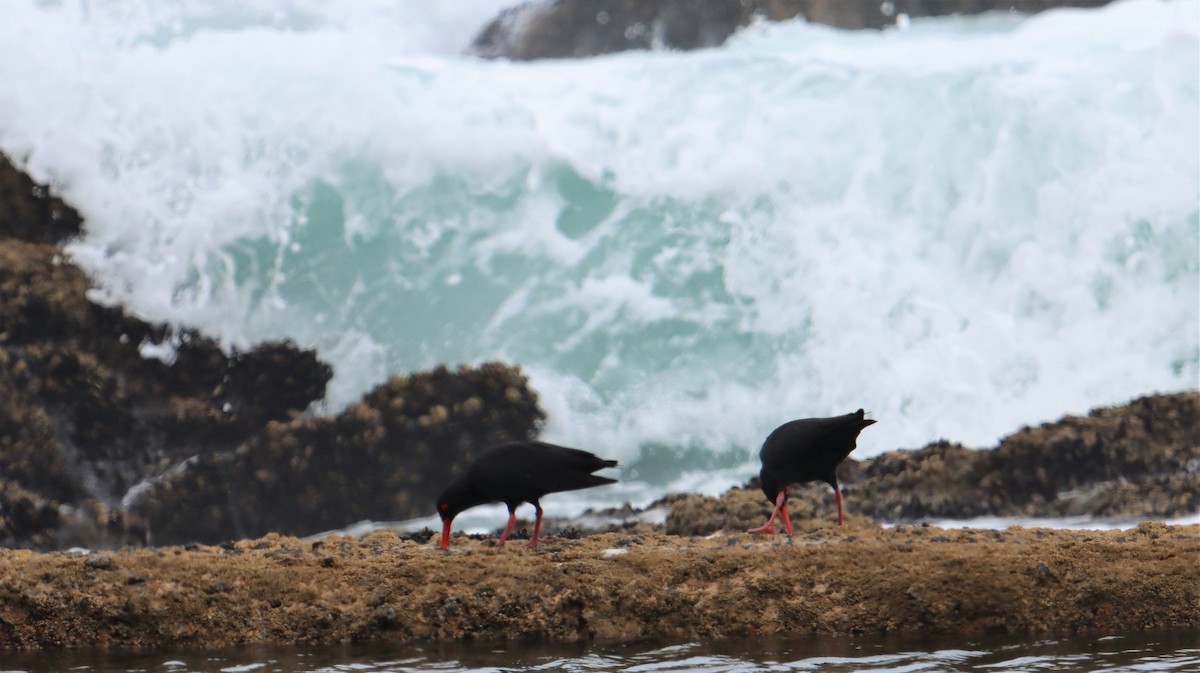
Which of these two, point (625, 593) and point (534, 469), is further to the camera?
point (534, 469)

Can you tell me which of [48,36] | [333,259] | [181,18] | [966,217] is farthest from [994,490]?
[181,18]

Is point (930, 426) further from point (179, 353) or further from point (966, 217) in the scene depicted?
point (179, 353)

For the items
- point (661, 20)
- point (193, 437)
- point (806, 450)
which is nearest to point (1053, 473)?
point (806, 450)

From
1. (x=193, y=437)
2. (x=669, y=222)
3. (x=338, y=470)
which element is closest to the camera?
(x=338, y=470)

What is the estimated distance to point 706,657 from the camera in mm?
6070

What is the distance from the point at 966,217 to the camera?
14.5 m

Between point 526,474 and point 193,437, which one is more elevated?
point 193,437

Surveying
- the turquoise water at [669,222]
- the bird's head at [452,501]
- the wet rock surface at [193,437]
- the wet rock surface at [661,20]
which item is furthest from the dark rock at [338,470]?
the wet rock surface at [661,20]

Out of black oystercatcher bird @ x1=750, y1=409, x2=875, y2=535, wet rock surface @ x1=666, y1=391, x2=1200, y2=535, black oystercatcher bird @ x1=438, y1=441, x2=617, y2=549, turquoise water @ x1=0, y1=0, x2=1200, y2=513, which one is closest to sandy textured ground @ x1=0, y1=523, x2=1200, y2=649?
black oystercatcher bird @ x1=438, y1=441, x2=617, y2=549

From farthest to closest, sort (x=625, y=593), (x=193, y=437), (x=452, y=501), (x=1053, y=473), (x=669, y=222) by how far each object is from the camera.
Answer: (x=669, y=222), (x=193, y=437), (x=1053, y=473), (x=452, y=501), (x=625, y=593)

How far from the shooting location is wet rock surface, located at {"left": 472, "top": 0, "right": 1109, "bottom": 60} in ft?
76.7

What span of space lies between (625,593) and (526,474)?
3.41 ft

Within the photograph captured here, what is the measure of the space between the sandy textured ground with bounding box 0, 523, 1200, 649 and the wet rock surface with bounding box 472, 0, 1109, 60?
1719cm

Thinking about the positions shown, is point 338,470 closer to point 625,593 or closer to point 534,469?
point 534,469
